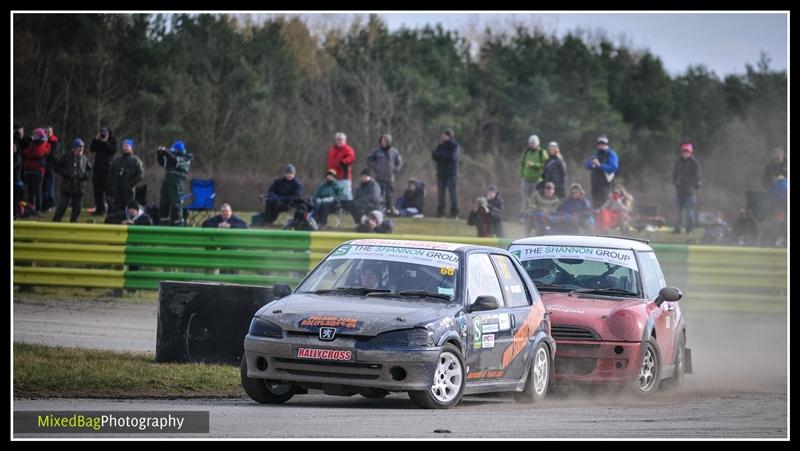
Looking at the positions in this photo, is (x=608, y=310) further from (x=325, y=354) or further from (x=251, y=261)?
(x=251, y=261)

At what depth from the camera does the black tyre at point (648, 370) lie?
1291 cm

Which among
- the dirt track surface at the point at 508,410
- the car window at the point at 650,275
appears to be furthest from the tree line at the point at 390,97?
the car window at the point at 650,275

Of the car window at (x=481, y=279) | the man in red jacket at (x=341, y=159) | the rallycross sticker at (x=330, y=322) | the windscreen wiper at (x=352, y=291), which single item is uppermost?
the man in red jacket at (x=341, y=159)

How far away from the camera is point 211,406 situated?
10.8 m

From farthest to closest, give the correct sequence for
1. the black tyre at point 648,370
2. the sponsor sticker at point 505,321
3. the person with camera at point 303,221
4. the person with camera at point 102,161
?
1. the person with camera at point 102,161
2. the person with camera at point 303,221
3. the black tyre at point 648,370
4. the sponsor sticker at point 505,321

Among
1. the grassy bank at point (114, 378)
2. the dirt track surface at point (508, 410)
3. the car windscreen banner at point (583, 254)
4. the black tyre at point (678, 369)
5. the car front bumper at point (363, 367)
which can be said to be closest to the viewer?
the dirt track surface at point (508, 410)

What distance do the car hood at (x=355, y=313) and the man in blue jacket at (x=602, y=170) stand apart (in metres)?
14.8

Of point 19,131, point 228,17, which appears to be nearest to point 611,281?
point 19,131

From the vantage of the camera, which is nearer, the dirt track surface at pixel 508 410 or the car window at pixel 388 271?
the dirt track surface at pixel 508 410

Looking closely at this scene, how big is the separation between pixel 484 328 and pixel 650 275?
3.41m

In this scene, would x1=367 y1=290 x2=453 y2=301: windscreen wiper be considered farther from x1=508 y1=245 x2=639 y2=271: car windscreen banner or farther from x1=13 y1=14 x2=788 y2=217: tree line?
x1=13 y1=14 x2=788 y2=217: tree line

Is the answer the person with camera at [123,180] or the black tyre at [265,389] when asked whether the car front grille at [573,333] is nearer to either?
the black tyre at [265,389]

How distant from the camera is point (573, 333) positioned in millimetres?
12789

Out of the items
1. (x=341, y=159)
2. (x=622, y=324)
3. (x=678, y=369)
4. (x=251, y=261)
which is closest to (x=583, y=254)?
(x=622, y=324)
